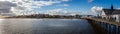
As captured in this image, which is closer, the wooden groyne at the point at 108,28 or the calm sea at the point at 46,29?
the wooden groyne at the point at 108,28

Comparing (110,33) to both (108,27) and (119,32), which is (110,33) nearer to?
(119,32)

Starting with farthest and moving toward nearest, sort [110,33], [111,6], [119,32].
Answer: [111,6] < [110,33] < [119,32]

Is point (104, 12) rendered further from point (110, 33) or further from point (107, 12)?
point (110, 33)

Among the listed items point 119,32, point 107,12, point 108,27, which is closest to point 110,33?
point 119,32

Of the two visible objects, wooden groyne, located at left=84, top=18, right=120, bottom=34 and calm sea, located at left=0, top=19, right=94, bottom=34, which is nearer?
wooden groyne, located at left=84, top=18, right=120, bottom=34

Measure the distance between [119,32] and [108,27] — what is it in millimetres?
7419

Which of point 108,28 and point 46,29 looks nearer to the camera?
point 108,28

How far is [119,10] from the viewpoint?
307ft

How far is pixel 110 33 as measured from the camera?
126ft

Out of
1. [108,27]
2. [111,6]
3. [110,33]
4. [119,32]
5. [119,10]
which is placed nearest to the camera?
[119,32]

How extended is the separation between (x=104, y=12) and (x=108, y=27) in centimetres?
5130

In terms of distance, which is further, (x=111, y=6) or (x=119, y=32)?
(x=111, y=6)

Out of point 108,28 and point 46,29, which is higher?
point 108,28

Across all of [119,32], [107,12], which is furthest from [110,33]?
[107,12]
